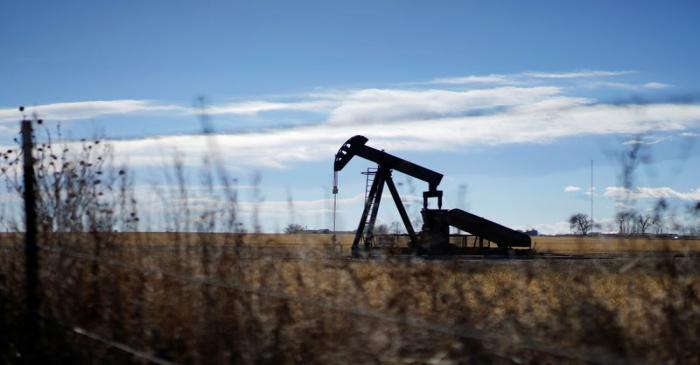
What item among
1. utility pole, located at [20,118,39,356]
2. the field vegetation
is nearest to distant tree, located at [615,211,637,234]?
the field vegetation

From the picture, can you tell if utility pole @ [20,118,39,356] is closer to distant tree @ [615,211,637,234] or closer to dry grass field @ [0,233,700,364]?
dry grass field @ [0,233,700,364]

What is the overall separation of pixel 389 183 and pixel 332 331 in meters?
20.2

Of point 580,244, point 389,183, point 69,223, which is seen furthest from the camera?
point 389,183

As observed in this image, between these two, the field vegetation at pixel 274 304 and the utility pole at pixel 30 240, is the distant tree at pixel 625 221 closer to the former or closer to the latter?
the field vegetation at pixel 274 304

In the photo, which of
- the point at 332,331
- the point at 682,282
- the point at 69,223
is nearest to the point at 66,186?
the point at 69,223

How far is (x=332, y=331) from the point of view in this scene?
6418 millimetres

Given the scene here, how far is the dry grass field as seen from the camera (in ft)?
19.4

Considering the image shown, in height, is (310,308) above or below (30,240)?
below

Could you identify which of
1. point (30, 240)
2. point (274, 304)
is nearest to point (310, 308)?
point (274, 304)

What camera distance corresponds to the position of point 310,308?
22.7 feet

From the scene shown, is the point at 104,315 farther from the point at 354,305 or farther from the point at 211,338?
the point at 354,305

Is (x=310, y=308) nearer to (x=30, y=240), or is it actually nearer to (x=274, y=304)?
(x=274, y=304)

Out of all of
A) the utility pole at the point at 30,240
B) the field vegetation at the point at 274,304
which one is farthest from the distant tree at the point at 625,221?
the utility pole at the point at 30,240

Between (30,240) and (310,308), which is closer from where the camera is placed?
(310,308)
